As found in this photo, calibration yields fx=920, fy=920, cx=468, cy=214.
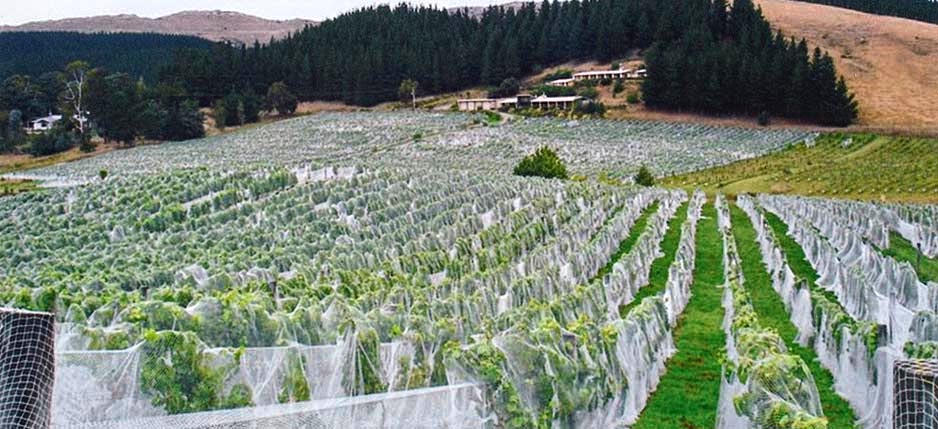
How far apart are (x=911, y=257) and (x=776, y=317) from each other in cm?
1071

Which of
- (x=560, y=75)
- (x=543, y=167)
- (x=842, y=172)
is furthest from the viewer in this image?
(x=560, y=75)

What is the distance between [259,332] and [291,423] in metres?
4.48

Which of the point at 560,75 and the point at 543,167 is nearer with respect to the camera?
the point at 543,167

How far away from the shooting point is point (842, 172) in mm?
56062

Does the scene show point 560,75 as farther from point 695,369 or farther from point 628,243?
point 695,369

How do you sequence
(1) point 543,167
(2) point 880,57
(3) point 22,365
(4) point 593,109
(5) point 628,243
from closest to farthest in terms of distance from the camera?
(3) point 22,365 < (5) point 628,243 < (1) point 543,167 < (4) point 593,109 < (2) point 880,57

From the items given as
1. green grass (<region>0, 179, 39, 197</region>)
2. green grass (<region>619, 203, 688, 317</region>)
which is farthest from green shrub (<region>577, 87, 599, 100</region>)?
green grass (<region>619, 203, 688, 317</region>)

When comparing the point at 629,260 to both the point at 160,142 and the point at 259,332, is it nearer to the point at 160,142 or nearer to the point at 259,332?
the point at 259,332

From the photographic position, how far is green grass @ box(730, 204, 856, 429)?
13.5m

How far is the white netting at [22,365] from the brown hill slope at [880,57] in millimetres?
78362

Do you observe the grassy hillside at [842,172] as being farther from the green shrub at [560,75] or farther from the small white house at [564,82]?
the green shrub at [560,75]

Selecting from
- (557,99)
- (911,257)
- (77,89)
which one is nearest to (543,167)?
(911,257)

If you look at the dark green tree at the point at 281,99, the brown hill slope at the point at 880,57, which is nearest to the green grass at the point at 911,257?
the brown hill slope at the point at 880,57

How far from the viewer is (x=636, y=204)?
121 ft
